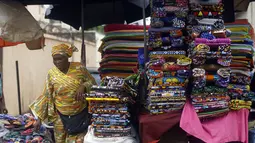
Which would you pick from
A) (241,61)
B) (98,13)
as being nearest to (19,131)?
(241,61)

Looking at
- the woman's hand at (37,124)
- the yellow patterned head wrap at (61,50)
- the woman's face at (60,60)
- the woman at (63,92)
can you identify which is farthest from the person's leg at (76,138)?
the yellow patterned head wrap at (61,50)

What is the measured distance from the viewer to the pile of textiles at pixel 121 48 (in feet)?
15.3

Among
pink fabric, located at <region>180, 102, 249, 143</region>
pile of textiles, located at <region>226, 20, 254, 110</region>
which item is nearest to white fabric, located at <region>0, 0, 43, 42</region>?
pink fabric, located at <region>180, 102, 249, 143</region>

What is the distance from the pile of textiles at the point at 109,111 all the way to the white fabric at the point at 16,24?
1.35m

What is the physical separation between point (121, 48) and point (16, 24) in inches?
56.0

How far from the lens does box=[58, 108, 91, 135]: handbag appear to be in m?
3.71

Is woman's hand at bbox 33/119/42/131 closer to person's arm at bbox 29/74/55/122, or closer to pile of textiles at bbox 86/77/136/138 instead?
person's arm at bbox 29/74/55/122

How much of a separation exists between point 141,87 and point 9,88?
6365mm

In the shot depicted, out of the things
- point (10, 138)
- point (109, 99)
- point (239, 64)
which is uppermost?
point (239, 64)

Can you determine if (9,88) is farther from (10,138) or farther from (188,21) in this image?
(188,21)

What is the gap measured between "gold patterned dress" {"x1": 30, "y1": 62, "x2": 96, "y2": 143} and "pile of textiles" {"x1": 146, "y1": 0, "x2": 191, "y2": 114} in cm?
83

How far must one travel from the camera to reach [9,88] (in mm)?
9078

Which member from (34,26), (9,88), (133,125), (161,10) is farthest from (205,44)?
(9,88)

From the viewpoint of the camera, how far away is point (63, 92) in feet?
12.1
